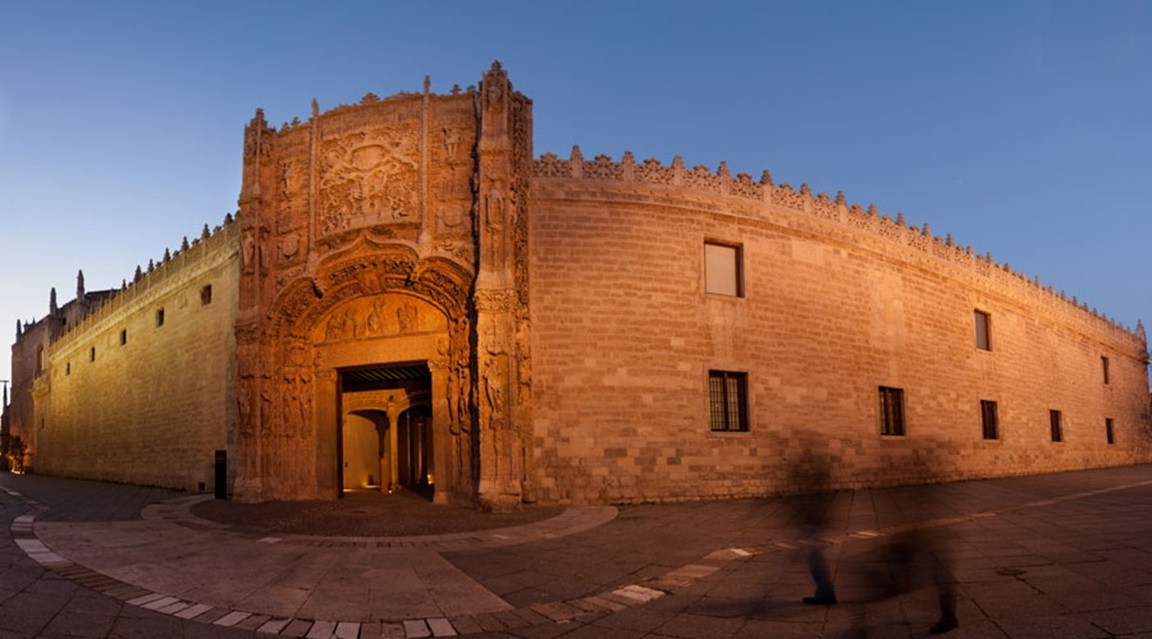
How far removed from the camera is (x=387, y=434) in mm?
24391

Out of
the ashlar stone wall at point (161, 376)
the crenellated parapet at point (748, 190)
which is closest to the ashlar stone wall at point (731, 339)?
the crenellated parapet at point (748, 190)

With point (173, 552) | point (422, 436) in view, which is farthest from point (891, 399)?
point (173, 552)

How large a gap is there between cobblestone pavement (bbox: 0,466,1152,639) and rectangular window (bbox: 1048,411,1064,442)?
54.7 ft

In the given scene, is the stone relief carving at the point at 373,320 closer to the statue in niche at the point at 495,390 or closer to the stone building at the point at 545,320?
the stone building at the point at 545,320

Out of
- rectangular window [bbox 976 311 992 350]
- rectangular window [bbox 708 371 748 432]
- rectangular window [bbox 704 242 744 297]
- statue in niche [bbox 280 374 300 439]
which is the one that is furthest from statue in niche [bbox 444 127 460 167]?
rectangular window [bbox 976 311 992 350]

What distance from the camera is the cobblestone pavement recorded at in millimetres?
5742

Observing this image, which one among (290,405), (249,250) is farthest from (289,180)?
(290,405)

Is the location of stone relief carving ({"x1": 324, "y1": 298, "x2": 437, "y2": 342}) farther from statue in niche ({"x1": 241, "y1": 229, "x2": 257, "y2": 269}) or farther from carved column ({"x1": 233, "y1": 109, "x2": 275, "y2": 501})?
statue in niche ({"x1": 241, "y1": 229, "x2": 257, "y2": 269})

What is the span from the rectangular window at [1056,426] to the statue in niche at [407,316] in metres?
24.4

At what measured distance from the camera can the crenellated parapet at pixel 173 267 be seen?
65.8ft

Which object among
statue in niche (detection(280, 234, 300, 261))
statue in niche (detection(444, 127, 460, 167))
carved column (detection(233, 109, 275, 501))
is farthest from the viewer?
statue in niche (detection(280, 234, 300, 261))

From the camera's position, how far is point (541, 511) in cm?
1362

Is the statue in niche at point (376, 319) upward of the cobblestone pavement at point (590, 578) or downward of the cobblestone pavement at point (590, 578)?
upward

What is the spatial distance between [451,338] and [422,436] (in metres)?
10.2
